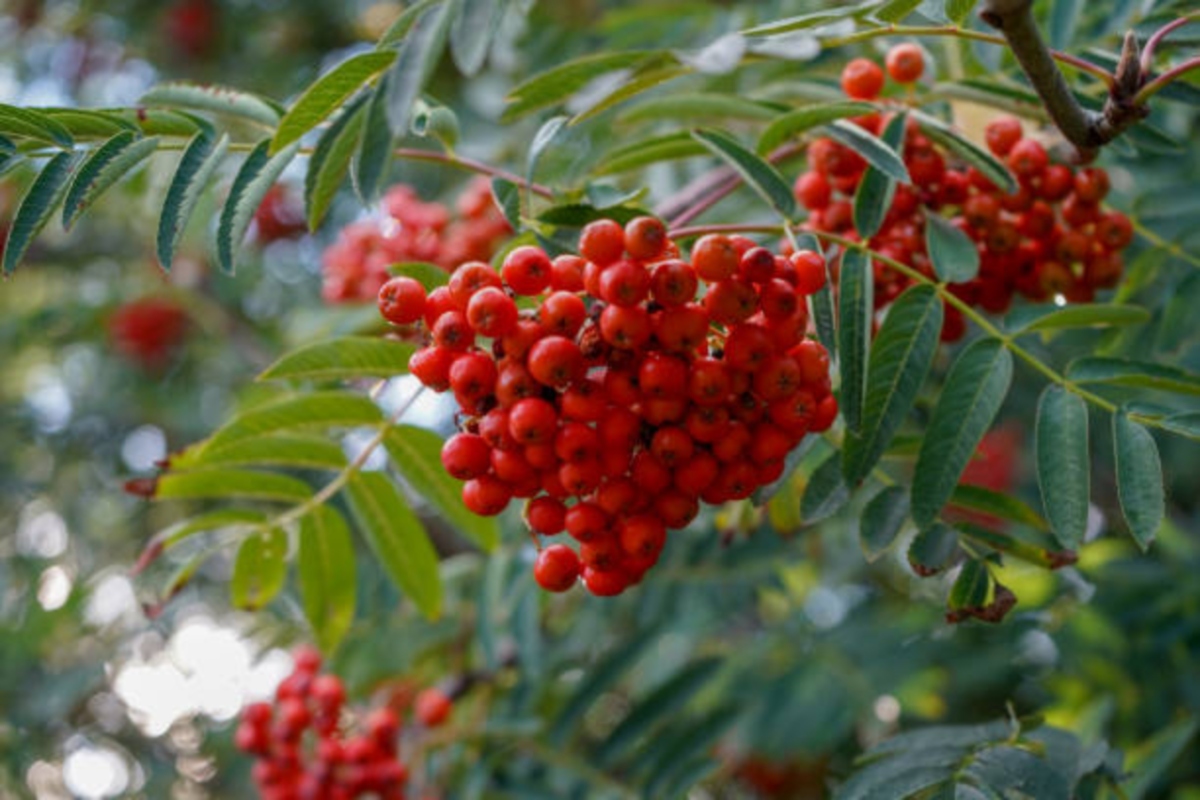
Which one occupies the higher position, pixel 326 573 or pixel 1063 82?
pixel 1063 82

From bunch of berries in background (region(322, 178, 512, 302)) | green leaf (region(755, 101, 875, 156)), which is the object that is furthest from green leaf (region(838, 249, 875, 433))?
bunch of berries in background (region(322, 178, 512, 302))

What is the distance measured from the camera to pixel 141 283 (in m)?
4.84

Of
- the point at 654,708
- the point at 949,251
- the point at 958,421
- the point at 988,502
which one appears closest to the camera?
the point at 958,421

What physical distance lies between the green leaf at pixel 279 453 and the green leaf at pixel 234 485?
4 cm

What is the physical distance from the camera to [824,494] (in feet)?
5.76

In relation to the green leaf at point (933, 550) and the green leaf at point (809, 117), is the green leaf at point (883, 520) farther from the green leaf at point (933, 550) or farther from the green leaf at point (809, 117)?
the green leaf at point (809, 117)

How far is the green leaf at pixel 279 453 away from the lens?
208 cm

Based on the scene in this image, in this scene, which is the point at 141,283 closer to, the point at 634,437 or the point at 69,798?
the point at 69,798

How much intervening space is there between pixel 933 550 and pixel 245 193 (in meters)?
1.15

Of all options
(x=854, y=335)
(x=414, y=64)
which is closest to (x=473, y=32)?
(x=414, y=64)

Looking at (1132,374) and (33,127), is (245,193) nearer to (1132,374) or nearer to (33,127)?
(33,127)

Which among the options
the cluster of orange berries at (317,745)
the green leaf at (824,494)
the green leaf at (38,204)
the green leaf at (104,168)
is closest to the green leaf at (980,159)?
the green leaf at (824,494)

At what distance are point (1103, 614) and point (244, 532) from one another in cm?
222

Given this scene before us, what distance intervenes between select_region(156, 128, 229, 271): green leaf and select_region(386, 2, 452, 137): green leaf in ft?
1.41
